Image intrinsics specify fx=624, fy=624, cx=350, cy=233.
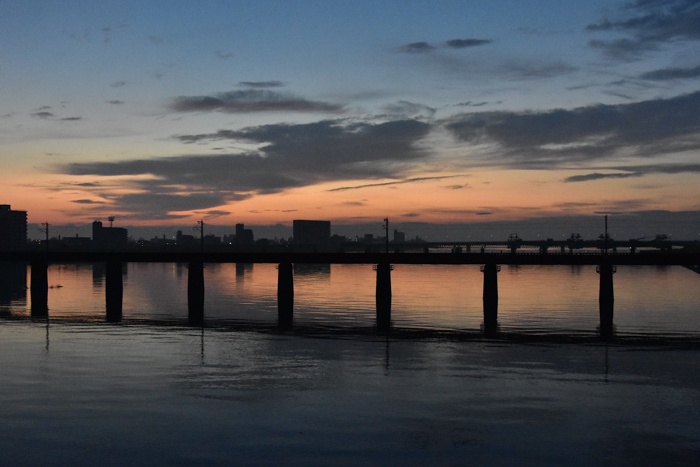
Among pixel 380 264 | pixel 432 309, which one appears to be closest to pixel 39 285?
pixel 380 264

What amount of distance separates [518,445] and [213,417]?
45.2ft

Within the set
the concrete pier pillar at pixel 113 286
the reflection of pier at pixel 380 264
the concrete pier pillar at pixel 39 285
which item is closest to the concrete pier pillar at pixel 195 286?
Result: the reflection of pier at pixel 380 264

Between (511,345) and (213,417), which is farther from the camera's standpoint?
(511,345)

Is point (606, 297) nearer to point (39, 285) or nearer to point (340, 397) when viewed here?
point (340, 397)

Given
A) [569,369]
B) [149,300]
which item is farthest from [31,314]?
[569,369]

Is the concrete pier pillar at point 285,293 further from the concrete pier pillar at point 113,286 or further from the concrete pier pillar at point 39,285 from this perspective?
the concrete pier pillar at point 39,285

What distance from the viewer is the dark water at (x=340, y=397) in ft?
80.3

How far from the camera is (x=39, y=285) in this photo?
99.2 metres

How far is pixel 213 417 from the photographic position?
29156 mm

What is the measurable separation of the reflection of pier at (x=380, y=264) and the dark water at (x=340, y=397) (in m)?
15.2

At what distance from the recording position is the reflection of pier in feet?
279

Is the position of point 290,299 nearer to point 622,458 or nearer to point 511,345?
point 511,345

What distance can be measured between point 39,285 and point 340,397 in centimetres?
8188

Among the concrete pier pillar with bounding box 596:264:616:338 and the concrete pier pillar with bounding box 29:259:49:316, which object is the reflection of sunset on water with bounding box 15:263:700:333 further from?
the concrete pier pillar with bounding box 29:259:49:316
